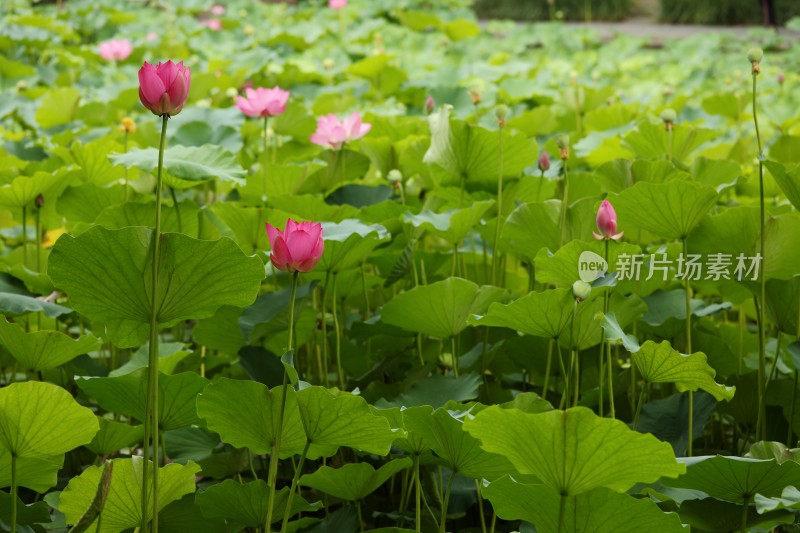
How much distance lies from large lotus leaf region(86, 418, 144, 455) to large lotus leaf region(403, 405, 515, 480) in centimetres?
29

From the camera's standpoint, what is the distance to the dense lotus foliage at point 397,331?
737 millimetres

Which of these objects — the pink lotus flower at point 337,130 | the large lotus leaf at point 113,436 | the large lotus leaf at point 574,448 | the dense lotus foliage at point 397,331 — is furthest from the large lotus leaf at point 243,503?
the pink lotus flower at point 337,130

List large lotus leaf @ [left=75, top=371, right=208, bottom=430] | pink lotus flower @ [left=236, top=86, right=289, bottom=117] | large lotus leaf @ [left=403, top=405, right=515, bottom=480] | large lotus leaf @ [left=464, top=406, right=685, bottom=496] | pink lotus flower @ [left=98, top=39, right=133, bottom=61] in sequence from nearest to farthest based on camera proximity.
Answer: large lotus leaf @ [left=464, top=406, right=685, bottom=496], large lotus leaf @ [left=403, top=405, right=515, bottom=480], large lotus leaf @ [left=75, top=371, right=208, bottom=430], pink lotus flower @ [left=236, top=86, right=289, bottom=117], pink lotus flower @ [left=98, top=39, right=133, bottom=61]

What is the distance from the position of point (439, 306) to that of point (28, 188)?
0.55 meters

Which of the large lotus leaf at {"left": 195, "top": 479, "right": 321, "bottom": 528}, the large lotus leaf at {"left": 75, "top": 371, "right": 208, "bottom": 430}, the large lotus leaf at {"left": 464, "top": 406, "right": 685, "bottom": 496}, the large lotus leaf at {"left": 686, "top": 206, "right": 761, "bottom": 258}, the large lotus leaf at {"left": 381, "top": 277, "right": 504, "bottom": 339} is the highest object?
the large lotus leaf at {"left": 686, "top": 206, "right": 761, "bottom": 258}

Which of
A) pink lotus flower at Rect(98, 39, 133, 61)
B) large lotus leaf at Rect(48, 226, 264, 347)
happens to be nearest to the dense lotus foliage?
large lotus leaf at Rect(48, 226, 264, 347)

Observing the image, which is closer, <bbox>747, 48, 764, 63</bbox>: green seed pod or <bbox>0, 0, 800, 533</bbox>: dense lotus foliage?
<bbox>0, 0, 800, 533</bbox>: dense lotus foliage

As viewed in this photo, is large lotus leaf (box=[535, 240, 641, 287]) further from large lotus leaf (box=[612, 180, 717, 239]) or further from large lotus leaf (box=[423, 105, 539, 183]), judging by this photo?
large lotus leaf (box=[423, 105, 539, 183])

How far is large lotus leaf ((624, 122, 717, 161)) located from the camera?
1.38 m

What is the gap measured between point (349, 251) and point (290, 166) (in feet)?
1.11

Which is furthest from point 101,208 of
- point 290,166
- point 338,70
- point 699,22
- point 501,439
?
point 699,22

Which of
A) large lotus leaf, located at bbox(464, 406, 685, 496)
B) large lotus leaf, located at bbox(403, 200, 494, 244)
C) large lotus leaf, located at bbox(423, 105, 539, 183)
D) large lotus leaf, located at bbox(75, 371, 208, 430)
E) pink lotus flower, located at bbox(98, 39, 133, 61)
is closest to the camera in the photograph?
large lotus leaf, located at bbox(464, 406, 685, 496)

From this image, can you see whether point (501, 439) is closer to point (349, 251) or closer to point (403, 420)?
point (403, 420)

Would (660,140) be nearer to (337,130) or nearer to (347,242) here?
(337,130)
